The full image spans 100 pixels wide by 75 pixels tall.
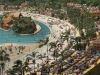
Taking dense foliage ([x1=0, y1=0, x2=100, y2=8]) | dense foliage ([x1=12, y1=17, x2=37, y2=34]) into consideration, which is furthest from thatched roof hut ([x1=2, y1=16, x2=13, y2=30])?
dense foliage ([x1=0, y1=0, x2=100, y2=8])

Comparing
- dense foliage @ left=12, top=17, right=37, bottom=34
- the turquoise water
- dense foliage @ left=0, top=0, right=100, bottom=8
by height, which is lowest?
the turquoise water

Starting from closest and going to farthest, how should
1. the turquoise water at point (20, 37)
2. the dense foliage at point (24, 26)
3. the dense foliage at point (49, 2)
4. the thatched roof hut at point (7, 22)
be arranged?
the turquoise water at point (20, 37), the dense foliage at point (24, 26), the thatched roof hut at point (7, 22), the dense foliage at point (49, 2)

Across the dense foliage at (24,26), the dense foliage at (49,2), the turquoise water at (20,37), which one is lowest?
the turquoise water at (20,37)

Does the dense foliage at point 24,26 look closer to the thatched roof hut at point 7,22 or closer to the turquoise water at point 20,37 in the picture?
the turquoise water at point 20,37

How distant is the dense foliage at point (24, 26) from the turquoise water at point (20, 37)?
1.62 m

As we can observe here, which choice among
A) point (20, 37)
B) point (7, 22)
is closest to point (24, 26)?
point (20, 37)

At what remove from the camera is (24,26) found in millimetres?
90000

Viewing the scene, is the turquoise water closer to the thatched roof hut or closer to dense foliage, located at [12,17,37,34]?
dense foliage, located at [12,17,37,34]

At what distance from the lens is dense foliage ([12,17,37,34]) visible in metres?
89.2

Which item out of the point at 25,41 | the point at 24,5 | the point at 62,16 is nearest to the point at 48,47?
the point at 25,41

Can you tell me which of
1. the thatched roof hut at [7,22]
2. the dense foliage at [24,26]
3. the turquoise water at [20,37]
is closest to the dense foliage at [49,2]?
the thatched roof hut at [7,22]

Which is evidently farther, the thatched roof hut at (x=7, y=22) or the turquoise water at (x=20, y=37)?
the thatched roof hut at (x=7, y=22)

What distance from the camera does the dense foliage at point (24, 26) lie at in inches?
3514

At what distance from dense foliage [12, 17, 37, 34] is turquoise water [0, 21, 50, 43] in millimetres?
1617
